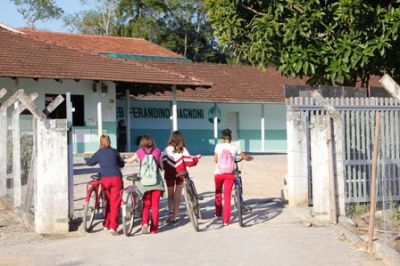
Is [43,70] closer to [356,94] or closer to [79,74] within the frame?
[79,74]

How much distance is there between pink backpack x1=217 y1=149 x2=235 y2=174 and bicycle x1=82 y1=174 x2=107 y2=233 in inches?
76.5

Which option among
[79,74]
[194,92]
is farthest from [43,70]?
[194,92]

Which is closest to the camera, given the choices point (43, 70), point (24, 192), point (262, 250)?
point (262, 250)

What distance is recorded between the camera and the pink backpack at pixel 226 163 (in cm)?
1192

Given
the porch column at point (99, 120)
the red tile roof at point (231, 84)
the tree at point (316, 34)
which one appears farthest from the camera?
the red tile roof at point (231, 84)

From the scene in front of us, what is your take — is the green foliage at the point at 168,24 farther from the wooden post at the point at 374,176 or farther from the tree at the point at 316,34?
the wooden post at the point at 374,176

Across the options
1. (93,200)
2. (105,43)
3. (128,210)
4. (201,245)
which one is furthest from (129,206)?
(105,43)

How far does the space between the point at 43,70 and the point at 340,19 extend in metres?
15.7

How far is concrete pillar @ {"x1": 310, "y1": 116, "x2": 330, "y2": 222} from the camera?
39.4 feet

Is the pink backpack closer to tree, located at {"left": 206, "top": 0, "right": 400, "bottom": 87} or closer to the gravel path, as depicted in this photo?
the gravel path

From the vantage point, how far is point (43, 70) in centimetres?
2567

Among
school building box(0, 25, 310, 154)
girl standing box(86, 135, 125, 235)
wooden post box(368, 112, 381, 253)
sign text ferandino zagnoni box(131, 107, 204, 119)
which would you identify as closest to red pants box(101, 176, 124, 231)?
girl standing box(86, 135, 125, 235)

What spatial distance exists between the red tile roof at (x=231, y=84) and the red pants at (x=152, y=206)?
73.9 feet

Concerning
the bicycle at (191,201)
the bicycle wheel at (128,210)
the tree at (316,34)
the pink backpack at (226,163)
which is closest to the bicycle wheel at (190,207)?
the bicycle at (191,201)
